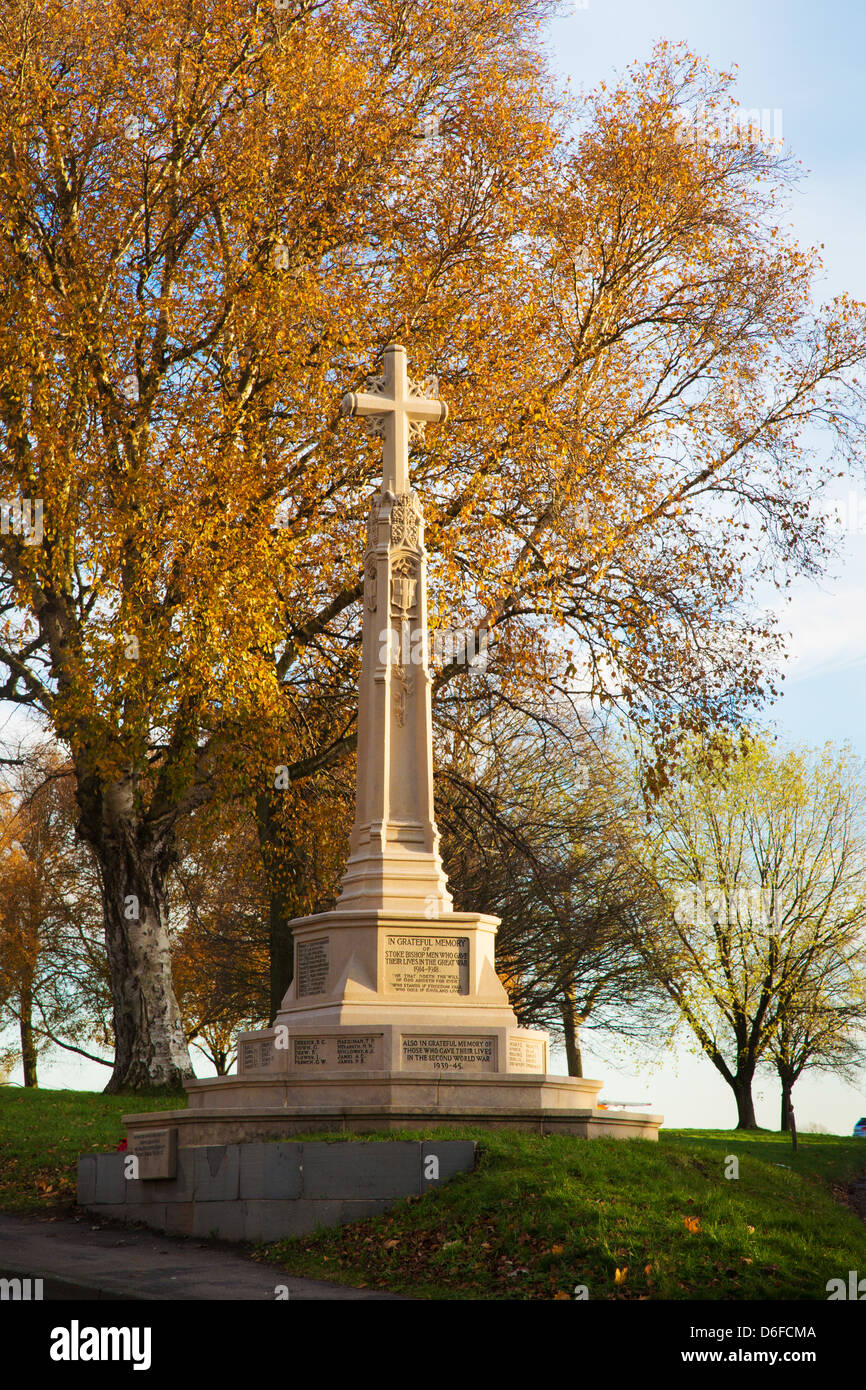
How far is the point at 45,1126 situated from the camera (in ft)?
50.8

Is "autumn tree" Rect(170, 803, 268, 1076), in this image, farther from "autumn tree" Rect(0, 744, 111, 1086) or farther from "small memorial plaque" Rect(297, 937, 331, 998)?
"small memorial plaque" Rect(297, 937, 331, 998)

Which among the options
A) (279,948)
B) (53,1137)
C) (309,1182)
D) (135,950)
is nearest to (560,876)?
(279,948)

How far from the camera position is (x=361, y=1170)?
9906 millimetres

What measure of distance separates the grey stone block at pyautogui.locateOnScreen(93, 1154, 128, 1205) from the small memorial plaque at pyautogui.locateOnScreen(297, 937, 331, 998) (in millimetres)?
2365

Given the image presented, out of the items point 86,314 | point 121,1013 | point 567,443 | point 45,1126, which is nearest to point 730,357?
point 567,443

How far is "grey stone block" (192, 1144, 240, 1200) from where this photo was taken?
10.4 m

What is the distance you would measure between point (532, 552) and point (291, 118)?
23.8 ft

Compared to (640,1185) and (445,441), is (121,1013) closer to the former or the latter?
(445,441)

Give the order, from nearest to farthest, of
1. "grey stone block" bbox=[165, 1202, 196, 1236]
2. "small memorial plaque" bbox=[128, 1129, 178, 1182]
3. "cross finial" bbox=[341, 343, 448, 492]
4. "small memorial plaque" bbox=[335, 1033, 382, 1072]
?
"grey stone block" bbox=[165, 1202, 196, 1236] < "small memorial plaque" bbox=[128, 1129, 178, 1182] < "small memorial plaque" bbox=[335, 1033, 382, 1072] < "cross finial" bbox=[341, 343, 448, 492]

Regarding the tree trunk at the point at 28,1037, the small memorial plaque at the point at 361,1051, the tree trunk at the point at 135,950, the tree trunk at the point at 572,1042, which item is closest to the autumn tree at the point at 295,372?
the tree trunk at the point at 135,950

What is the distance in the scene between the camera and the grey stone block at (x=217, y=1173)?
1041 centimetres

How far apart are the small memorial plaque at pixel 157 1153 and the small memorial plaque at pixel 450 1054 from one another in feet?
6.80

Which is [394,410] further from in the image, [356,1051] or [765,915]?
[765,915]

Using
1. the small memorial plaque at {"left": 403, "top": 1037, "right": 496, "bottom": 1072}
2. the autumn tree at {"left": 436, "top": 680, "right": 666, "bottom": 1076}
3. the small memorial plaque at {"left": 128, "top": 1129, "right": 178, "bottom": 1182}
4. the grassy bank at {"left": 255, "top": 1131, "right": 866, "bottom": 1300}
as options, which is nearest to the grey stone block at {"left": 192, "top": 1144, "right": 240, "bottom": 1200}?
the small memorial plaque at {"left": 128, "top": 1129, "right": 178, "bottom": 1182}
